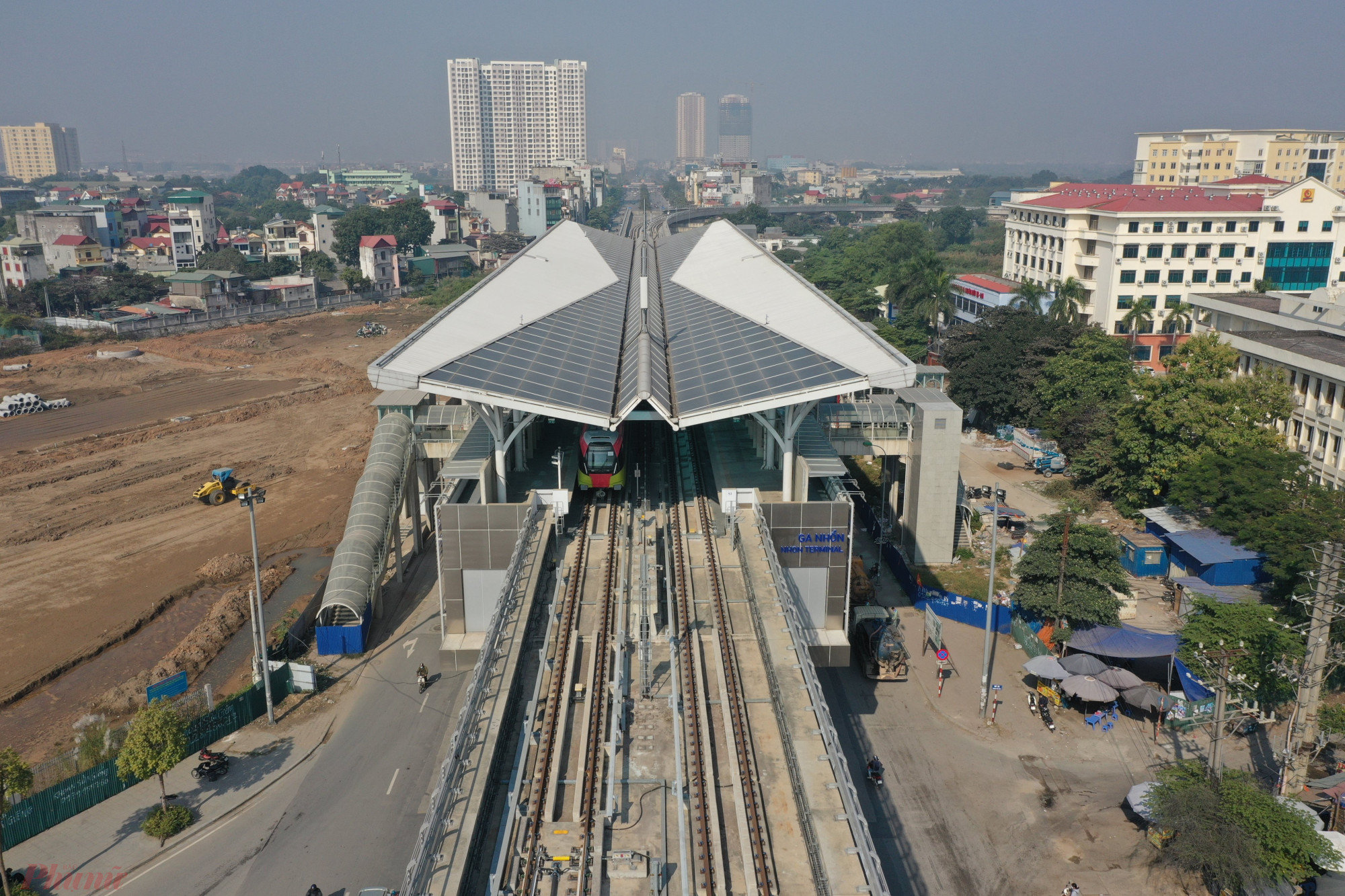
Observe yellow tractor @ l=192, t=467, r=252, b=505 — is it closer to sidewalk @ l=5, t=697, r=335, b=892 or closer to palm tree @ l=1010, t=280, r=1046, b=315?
sidewalk @ l=5, t=697, r=335, b=892

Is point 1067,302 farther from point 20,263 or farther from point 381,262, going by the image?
point 20,263

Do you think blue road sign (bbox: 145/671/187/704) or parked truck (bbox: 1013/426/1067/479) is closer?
blue road sign (bbox: 145/671/187/704)

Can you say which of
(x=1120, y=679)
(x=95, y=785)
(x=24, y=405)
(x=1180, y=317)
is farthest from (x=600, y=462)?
(x=24, y=405)

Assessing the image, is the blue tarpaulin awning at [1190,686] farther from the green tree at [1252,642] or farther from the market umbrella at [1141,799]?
the market umbrella at [1141,799]

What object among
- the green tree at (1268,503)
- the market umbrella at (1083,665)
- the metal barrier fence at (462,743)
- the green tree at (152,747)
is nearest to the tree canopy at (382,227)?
the metal barrier fence at (462,743)

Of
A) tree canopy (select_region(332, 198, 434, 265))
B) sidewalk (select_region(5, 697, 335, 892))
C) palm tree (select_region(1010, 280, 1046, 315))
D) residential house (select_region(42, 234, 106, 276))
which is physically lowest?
sidewalk (select_region(5, 697, 335, 892))

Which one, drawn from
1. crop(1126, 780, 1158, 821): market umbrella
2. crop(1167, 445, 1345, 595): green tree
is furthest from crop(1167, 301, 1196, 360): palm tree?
crop(1126, 780, 1158, 821): market umbrella
